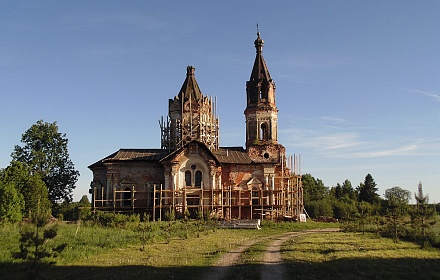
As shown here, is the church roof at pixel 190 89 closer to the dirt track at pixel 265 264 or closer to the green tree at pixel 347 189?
the dirt track at pixel 265 264

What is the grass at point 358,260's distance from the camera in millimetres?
12883

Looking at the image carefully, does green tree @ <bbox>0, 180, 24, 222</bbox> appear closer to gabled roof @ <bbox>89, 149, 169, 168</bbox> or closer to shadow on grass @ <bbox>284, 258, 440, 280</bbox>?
gabled roof @ <bbox>89, 149, 169, 168</bbox>

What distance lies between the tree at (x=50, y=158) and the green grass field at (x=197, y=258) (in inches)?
986

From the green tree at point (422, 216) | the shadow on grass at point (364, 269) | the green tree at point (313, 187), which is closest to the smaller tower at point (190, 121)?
the green tree at point (422, 216)

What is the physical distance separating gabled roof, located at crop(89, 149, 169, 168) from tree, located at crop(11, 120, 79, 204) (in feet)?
28.4

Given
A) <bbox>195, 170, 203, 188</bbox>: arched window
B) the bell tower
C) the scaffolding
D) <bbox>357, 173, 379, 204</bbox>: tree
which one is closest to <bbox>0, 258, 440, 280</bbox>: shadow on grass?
the scaffolding

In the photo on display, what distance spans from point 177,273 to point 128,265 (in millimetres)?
2109

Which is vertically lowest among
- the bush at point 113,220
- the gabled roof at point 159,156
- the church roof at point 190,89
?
the bush at point 113,220

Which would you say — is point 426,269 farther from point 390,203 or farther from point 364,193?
point 364,193

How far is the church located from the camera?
35.4m

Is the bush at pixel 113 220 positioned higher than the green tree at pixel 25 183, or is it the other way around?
the green tree at pixel 25 183

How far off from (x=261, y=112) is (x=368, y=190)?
110 feet

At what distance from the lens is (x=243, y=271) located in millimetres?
12914

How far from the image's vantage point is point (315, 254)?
53.1 ft
